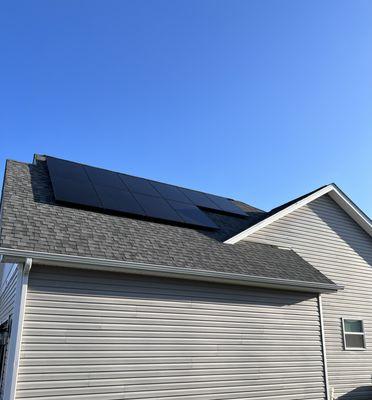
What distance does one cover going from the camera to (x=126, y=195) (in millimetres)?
11016

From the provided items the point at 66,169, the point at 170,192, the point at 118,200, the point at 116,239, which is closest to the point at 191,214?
the point at 170,192

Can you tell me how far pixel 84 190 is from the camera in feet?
33.5

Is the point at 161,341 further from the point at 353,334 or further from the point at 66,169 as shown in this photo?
the point at 353,334

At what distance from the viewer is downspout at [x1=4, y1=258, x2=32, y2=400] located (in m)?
6.14

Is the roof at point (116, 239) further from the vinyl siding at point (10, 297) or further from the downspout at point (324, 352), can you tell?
the vinyl siding at point (10, 297)

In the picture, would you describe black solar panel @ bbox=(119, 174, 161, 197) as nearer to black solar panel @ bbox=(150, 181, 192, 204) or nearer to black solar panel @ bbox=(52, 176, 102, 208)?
black solar panel @ bbox=(150, 181, 192, 204)

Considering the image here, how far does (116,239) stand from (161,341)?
2.12 meters

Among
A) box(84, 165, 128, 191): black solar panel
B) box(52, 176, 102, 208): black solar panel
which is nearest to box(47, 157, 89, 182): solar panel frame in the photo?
box(84, 165, 128, 191): black solar panel

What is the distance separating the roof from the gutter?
114 mm

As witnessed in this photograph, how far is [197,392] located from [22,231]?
429cm

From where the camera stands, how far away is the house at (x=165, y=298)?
22.3 ft

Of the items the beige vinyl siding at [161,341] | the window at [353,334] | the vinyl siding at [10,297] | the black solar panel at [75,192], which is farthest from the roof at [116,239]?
the window at [353,334]

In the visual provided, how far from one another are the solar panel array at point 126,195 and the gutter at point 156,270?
7.95ft

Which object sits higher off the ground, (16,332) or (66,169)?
(66,169)
